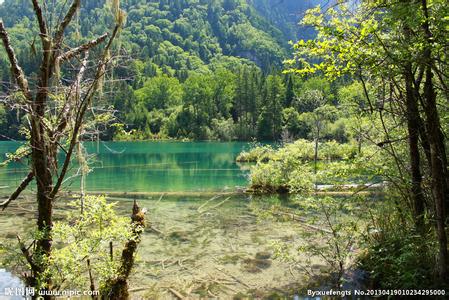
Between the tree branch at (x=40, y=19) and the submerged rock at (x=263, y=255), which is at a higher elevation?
the tree branch at (x=40, y=19)

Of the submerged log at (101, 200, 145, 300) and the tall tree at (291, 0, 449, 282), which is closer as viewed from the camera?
the tall tree at (291, 0, 449, 282)

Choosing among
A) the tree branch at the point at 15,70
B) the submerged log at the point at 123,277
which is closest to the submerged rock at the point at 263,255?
the submerged log at the point at 123,277

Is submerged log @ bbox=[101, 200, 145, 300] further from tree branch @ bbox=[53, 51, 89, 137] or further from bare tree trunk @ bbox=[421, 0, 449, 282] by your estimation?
bare tree trunk @ bbox=[421, 0, 449, 282]

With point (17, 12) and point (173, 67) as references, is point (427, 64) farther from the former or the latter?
point (17, 12)

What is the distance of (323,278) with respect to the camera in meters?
8.99

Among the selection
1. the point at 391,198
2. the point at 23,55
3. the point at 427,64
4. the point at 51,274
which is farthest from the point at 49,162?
the point at 23,55

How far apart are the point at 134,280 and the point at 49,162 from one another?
15.2 feet

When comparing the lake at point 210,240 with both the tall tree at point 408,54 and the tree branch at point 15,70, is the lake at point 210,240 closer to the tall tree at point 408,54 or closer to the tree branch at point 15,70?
the tree branch at point 15,70

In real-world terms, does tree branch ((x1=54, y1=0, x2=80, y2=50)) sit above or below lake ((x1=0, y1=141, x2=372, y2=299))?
above

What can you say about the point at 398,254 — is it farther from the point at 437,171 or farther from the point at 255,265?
the point at 255,265

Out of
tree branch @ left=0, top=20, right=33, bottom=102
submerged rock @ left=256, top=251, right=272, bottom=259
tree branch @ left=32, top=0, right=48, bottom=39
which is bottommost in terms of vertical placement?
submerged rock @ left=256, top=251, right=272, bottom=259

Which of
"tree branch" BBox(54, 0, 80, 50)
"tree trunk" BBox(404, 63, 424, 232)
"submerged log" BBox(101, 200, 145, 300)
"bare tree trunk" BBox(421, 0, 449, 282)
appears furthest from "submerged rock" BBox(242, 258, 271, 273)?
"tree branch" BBox(54, 0, 80, 50)

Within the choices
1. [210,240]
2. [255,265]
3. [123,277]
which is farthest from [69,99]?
[210,240]

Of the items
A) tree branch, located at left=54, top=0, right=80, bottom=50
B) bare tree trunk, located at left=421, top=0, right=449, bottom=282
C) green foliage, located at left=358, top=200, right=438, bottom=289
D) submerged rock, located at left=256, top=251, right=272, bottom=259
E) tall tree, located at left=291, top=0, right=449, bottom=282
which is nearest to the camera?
tall tree, located at left=291, top=0, right=449, bottom=282
